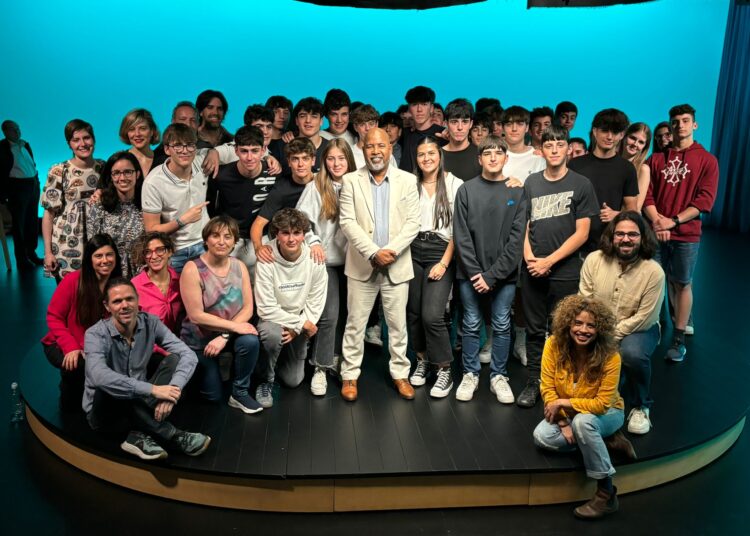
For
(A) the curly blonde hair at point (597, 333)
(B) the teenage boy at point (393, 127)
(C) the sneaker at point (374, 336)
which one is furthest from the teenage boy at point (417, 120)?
(A) the curly blonde hair at point (597, 333)

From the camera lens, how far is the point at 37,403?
3357 mm

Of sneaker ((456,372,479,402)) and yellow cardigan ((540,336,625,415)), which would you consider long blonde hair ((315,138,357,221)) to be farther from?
yellow cardigan ((540,336,625,415))

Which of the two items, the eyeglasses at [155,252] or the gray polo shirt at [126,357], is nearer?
the gray polo shirt at [126,357]

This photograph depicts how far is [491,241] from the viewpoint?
11.2ft

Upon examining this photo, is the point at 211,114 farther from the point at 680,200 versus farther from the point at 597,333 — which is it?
the point at 680,200

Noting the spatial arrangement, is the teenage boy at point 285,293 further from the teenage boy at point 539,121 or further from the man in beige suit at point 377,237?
the teenage boy at point 539,121

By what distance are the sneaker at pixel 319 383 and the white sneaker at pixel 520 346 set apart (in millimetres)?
1177

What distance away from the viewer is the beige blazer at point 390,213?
11.1 feet

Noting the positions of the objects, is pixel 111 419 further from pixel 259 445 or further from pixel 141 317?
pixel 259 445

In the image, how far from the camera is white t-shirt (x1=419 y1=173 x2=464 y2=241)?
354 cm

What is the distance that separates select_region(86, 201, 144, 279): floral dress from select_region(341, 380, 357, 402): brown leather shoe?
1258 millimetres

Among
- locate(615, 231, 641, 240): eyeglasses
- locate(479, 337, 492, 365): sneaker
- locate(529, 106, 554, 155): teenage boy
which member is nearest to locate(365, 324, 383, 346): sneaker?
locate(479, 337, 492, 365): sneaker

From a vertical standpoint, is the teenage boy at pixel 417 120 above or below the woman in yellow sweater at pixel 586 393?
above

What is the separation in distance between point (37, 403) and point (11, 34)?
23.4 ft
